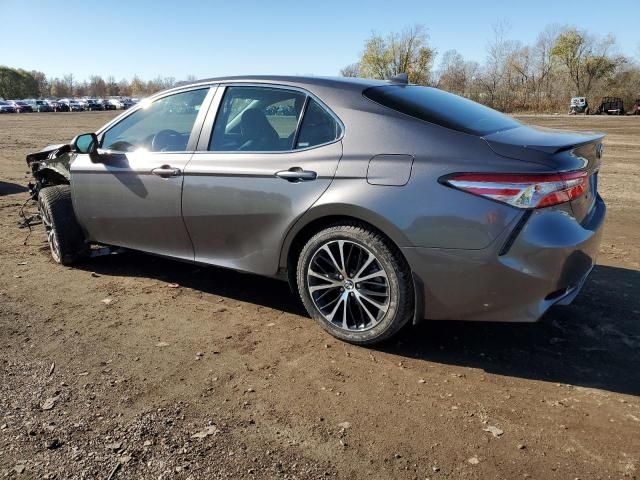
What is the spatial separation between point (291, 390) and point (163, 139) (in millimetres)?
2445

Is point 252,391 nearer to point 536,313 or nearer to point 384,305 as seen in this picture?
point 384,305

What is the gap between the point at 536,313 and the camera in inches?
122

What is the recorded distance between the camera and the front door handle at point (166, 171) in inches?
165

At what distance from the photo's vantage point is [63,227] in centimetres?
516

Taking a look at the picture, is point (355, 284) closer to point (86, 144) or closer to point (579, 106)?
point (86, 144)

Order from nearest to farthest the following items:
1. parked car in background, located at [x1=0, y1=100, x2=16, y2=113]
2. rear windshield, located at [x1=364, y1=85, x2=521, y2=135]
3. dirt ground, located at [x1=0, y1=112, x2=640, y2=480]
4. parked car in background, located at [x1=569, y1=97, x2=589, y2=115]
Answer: dirt ground, located at [x1=0, y1=112, x2=640, y2=480] < rear windshield, located at [x1=364, y1=85, x2=521, y2=135] < parked car in background, located at [x1=569, y1=97, x2=589, y2=115] < parked car in background, located at [x1=0, y1=100, x2=16, y2=113]

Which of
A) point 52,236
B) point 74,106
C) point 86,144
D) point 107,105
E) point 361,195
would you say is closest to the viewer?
point 361,195

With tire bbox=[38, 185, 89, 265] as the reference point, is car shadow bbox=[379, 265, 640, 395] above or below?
below

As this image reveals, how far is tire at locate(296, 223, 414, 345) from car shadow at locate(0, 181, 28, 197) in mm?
7843

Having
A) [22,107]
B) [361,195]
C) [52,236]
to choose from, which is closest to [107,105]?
[22,107]

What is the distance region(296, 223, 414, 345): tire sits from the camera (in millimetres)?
3355

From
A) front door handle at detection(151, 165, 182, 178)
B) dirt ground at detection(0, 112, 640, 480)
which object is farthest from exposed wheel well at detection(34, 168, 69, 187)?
front door handle at detection(151, 165, 182, 178)

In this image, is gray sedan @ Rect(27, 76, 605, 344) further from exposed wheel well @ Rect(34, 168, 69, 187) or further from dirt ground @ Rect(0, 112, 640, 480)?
exposed wheel well @ Rect(34, 168, 69, 187)

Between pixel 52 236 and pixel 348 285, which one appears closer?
pixel 348 285
